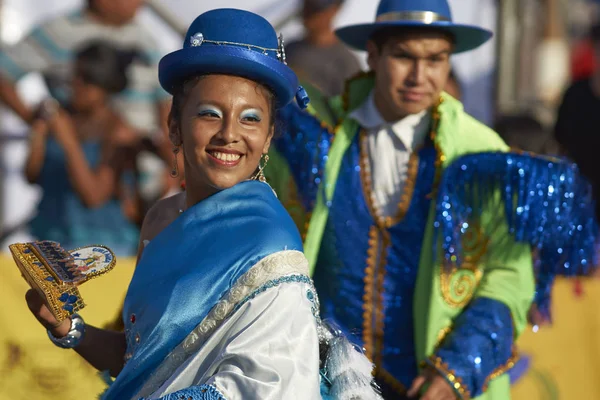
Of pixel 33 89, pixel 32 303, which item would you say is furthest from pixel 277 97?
pixel 33 89

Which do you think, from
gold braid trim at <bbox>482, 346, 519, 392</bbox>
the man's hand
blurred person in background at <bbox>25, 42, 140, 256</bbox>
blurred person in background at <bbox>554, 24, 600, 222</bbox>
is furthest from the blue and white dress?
blurred person in background at <bbox>554, 24, 600, 222</bbox>

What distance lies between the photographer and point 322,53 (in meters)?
6.08

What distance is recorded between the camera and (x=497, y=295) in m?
3.54

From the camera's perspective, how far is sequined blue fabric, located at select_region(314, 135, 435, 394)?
3.70 m

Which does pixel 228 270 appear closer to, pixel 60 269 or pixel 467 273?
pixel 60 269

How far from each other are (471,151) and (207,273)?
5.50 feet

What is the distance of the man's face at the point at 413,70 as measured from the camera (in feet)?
12.0

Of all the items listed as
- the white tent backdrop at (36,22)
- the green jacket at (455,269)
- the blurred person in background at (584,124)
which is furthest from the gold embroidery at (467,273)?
the white tent backdrop at (36,22)

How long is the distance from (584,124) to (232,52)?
4422mm

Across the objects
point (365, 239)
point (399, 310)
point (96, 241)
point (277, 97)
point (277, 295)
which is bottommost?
point (96, 241)

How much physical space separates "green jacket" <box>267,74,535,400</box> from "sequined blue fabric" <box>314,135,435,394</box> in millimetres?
49

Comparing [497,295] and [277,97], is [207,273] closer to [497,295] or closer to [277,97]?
[277,97]

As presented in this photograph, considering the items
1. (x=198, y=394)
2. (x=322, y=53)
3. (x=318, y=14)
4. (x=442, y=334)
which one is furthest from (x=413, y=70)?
(x=318, y=14)

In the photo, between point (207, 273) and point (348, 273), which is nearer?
point (207, 273)
